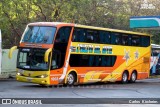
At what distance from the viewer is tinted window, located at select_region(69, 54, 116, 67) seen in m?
25.4

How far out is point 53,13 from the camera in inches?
1517

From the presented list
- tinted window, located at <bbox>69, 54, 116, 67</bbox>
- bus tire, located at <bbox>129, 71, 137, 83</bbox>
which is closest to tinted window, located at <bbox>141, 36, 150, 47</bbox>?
bus tire, located at <bbox>129, 71, 137, 83</bbox>

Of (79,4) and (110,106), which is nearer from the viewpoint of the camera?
(110,106)

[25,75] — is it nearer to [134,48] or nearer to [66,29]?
[66,29]

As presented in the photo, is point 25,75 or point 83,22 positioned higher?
point 83,22

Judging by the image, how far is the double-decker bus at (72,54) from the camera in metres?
23.6

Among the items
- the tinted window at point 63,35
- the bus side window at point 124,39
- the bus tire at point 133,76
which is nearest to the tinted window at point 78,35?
the tinted window at point 63,35

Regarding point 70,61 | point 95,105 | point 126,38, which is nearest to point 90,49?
point 70,61

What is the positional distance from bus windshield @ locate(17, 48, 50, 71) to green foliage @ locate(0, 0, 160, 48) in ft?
39.5

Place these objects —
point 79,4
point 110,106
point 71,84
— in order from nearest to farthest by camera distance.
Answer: point 110,106 → point 71,84 → point 79,4

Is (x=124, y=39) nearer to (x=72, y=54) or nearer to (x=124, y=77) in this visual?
(x=124, y=77)

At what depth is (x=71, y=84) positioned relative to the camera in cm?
2527

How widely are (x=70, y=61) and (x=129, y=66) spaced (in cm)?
759

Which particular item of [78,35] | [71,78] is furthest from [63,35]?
[71,78]
